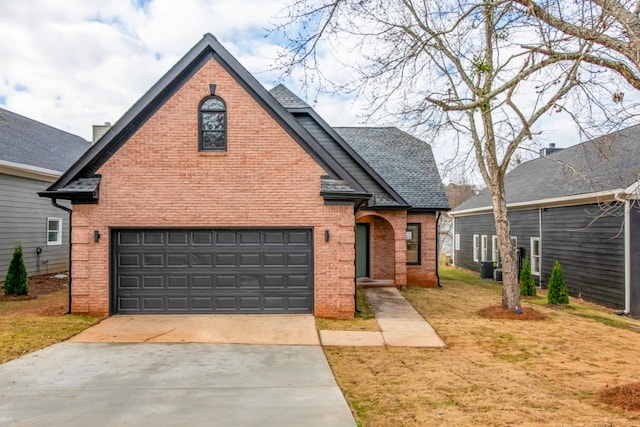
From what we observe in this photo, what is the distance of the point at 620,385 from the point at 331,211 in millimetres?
6423

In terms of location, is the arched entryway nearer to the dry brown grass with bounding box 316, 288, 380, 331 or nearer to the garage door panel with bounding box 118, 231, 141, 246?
the dry brown grass with bounding box 316, 288, 380, 331

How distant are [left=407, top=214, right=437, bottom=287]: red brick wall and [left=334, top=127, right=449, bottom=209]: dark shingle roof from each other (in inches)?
22.8

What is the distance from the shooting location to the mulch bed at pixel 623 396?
5.46m

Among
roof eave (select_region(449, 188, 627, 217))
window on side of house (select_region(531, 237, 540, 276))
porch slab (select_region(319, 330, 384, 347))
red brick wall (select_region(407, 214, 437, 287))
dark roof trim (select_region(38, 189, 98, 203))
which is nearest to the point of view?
porch slab (select_region(319, 330, 384, 347))

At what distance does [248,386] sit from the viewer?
6148 mm

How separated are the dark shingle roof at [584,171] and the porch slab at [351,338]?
236 inches

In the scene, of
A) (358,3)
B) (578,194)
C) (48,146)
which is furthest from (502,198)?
(48,146)

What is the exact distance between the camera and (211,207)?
10.8 m

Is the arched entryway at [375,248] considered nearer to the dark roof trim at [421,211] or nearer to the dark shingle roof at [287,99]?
the dark roof trim at [421,211]

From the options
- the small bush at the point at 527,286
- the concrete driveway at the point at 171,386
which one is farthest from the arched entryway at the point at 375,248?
the concrete driveway at the point at 171,386

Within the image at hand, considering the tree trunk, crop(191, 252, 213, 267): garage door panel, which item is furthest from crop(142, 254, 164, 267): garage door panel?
the tree trunk

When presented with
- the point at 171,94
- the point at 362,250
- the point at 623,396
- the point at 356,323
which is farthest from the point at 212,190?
the point at 623,396

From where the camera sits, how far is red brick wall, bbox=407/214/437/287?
1716 centimetres

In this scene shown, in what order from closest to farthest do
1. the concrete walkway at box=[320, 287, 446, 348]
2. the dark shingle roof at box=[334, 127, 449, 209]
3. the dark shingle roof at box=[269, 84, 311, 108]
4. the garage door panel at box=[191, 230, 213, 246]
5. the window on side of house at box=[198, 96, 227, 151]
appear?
the concrete walkway at box=[320, 287, 446, 348] → the window on side of house at box=[198, 96, 227, 151] → the garage door panel at box=[191, 230, 213, 246] → the dark shingle roof at box=[269, 84, 311, 108] → the dark shingle roof at box=[334, 127, 449, 209]
